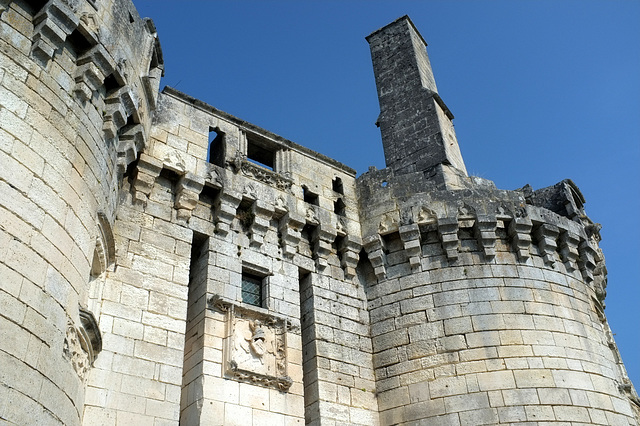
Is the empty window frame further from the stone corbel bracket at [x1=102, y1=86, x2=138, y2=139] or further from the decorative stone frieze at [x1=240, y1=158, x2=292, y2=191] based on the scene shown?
the stone corbel bracket at [x1=102, y1=86, x2=138, y2=139]

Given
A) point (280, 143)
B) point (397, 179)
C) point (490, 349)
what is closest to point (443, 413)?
point (490, 349)

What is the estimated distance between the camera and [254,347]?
8.92 m

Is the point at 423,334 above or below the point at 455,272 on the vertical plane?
below

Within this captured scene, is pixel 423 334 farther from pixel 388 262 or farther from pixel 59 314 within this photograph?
pixel 59 314

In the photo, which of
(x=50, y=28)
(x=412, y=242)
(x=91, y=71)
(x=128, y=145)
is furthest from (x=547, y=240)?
(x=50, y=28)

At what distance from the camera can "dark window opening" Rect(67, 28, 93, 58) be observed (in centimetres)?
760

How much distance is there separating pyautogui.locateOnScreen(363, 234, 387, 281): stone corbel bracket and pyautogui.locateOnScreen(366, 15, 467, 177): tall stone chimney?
2277 mm

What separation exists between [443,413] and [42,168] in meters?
6.40

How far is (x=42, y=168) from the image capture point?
6.41 m

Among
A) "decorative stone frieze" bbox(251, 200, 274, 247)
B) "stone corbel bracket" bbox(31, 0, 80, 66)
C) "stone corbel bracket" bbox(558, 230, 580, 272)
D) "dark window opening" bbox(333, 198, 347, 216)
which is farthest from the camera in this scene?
"dark window opening" bbox(333, 198, 347, 216)

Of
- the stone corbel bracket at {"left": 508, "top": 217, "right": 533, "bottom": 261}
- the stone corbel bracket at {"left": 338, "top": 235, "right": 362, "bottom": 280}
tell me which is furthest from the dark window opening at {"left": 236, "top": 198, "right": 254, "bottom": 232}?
the stone corbel bracket at {"left": 508, "top": 217, "right": 533, "bottom": 261}

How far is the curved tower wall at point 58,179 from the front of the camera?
566 centimetres

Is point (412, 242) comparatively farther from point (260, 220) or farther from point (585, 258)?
point (585, 258)

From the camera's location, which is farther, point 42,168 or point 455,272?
point 455,272
